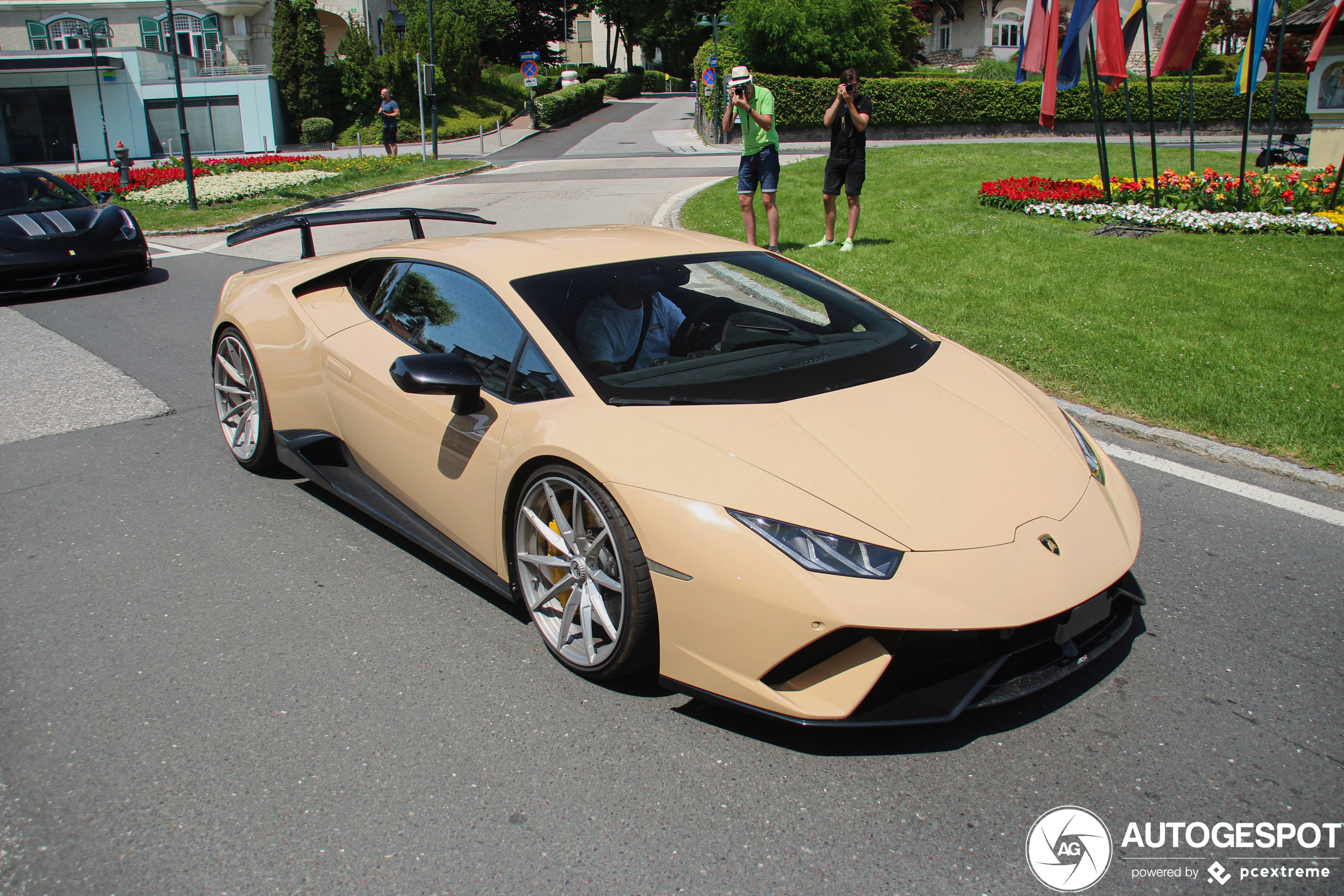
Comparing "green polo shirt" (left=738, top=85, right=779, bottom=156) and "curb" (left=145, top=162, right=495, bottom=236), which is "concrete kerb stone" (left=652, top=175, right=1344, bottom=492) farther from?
"curb" (left=145, top=162, right=495, bottom=236)

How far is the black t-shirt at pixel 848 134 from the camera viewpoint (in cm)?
952

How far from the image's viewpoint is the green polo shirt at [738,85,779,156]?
9.44 metres

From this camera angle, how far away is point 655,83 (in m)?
75.5

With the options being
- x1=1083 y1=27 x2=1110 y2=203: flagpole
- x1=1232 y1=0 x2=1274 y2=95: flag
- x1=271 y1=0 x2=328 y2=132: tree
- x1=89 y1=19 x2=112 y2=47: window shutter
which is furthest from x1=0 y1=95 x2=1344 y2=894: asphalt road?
x1=89 y1=19 x2=112 y2=47: window shutter

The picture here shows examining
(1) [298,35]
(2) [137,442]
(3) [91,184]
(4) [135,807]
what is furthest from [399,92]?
(4) [135,807]

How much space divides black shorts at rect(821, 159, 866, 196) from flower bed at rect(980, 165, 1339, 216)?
4.00 m

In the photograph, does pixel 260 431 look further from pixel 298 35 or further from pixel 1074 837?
pixel 298 35

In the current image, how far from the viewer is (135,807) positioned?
8.12ft

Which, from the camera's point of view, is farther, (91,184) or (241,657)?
(91,184)

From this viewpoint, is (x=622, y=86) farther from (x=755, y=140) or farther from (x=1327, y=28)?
(x=755, y=140)

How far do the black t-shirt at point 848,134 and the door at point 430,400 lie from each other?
6744mm

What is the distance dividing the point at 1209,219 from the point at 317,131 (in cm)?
3891

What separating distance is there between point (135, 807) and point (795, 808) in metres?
1.70

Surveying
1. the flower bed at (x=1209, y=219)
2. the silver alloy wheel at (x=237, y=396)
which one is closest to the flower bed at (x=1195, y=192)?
the flower bed at (x=1209, y=219)
